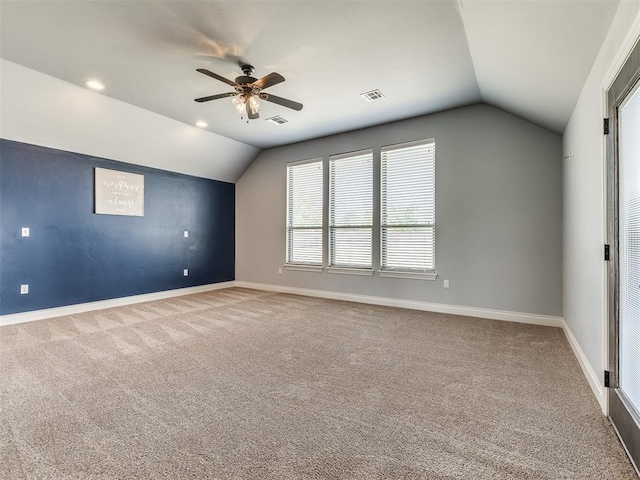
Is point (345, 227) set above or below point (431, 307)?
above

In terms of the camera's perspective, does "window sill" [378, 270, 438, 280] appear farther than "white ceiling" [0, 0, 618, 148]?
Yes

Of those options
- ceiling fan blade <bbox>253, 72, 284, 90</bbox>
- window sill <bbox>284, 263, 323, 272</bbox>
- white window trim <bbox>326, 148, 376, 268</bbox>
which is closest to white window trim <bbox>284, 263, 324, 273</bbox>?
window sill <bbox>284, 263, 323, 272</bbox>

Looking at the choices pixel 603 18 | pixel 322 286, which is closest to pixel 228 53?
pixel 603 18

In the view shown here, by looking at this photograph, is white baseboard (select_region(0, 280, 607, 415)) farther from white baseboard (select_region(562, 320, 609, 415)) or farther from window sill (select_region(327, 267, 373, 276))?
window sill (select_region(327, 267, 373, 276))

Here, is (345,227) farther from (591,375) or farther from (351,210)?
(591,375)

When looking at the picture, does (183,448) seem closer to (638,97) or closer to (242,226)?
(638,97)

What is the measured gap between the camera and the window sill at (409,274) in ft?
16.0

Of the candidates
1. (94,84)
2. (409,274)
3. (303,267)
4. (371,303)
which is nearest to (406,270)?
(409,274)

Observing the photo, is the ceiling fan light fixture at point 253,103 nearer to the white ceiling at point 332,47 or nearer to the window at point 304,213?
the white ceiling at point 332,47

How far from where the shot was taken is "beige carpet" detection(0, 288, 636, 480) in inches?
62.6

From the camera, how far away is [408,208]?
512 centimetres

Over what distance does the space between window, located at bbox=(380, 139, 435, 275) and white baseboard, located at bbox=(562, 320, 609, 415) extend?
204 centimetres

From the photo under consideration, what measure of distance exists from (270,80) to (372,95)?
1.66 m

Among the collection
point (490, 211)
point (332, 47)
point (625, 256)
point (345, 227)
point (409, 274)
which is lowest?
point (409, 274)
